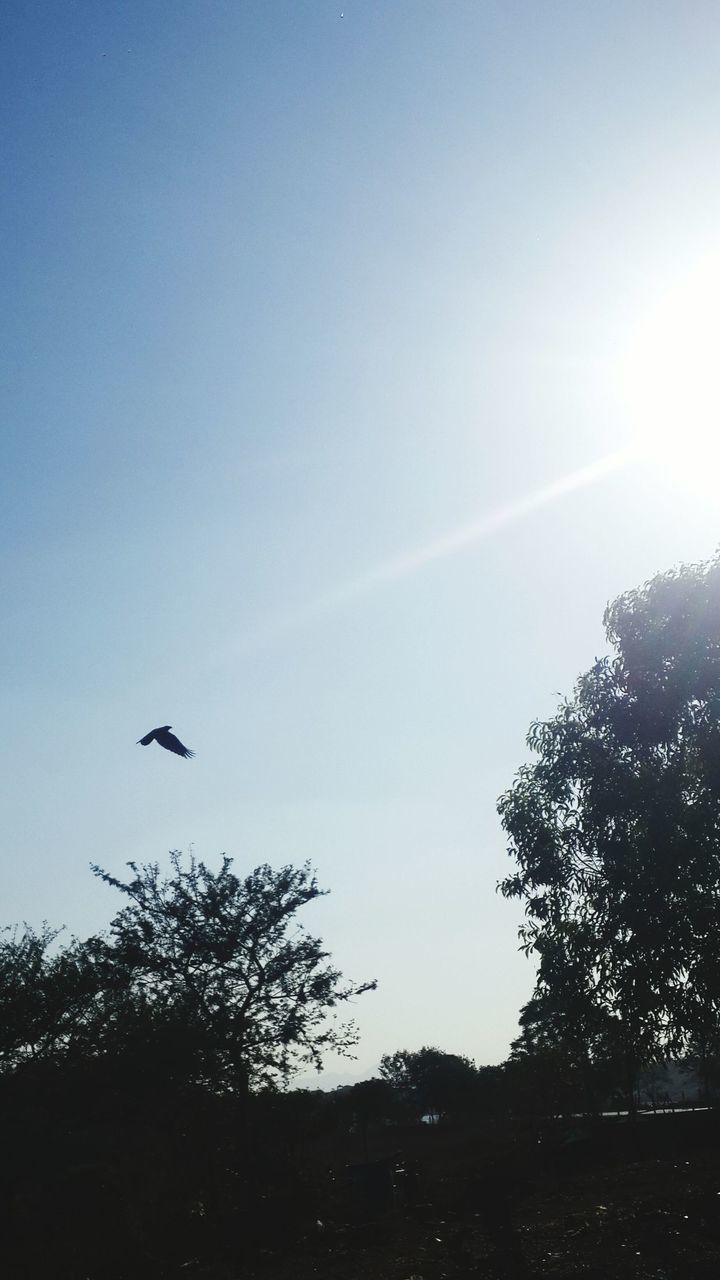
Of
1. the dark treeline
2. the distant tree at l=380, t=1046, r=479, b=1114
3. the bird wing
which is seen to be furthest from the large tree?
the distant tree at l=380, t=1046, r=479, b=1114

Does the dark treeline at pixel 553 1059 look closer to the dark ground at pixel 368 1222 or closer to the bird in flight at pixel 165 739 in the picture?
the dark ground at pixel 368 1222

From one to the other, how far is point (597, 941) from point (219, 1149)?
47.1 ft

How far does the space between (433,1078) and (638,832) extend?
9486 centimetres

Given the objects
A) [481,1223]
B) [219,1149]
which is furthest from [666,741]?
[219,1149]

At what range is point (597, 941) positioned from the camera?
60.4ft

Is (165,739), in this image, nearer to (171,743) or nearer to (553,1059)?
(171,743)

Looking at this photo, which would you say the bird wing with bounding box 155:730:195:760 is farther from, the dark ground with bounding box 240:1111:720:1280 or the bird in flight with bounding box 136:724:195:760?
the dark ground with bounding box 240:1111:720:1280

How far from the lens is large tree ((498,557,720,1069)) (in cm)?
1748

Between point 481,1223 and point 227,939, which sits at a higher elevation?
point 227,939

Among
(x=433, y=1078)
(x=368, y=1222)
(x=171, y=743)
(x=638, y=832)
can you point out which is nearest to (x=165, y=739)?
(x=171, y=743)

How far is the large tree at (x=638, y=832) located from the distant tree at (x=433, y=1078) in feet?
278

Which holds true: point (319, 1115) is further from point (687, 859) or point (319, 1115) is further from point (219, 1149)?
point (687, 859)

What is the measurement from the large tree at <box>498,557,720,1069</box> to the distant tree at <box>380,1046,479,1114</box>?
8473 centimetres

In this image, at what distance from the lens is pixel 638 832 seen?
61.0ft
